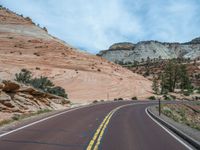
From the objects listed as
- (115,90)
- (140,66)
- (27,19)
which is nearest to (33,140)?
(115,90)

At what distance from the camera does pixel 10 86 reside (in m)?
25.1

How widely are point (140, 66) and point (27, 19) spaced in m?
65.7

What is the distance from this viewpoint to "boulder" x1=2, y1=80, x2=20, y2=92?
24.8m

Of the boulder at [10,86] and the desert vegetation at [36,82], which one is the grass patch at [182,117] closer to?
the boulder at [10,86]

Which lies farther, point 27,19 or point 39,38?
point 27,19

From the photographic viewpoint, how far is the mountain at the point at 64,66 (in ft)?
215

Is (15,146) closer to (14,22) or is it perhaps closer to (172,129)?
(172,129)

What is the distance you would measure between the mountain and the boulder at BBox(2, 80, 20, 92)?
31.0 meters

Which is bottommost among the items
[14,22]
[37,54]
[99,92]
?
[99,92]

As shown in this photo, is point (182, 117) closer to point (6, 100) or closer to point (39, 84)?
point (39, 84)

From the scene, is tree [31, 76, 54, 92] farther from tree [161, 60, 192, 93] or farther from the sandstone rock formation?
tree [161, 60, 192, 93]

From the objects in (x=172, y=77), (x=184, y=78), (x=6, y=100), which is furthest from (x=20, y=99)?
(x=184, y=78)

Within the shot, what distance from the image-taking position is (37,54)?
262ft

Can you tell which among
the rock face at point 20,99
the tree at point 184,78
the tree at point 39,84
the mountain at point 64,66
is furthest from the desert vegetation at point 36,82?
the tree at point 184,78
